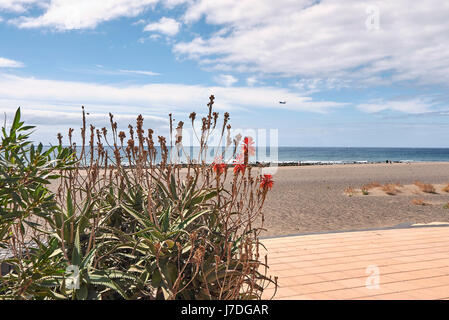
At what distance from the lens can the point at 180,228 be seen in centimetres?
162

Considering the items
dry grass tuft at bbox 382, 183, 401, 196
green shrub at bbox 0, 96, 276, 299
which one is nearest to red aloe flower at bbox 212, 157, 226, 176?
green shrub at bbox 0, 96, 276, 299

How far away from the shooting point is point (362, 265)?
139 inches

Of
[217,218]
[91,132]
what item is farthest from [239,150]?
[91,132]

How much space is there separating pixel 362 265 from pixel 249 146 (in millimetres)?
2245

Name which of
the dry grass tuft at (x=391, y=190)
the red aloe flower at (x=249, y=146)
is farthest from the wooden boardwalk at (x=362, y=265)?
the dry grass tuft at (x=391, y=190)

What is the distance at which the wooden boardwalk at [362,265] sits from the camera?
9.46ft

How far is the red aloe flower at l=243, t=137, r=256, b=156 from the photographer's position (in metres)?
1.94

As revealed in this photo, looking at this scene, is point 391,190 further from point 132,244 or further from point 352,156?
point 352,156

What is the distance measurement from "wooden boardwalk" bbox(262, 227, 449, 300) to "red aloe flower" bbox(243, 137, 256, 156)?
4.44ft

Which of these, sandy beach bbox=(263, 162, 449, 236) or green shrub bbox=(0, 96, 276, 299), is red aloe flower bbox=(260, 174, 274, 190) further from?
sandy beach bbox=(263, 162, 449, 236)

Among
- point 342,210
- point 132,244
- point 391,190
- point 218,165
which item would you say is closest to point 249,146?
point 218,165

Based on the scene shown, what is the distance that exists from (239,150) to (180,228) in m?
0.67
